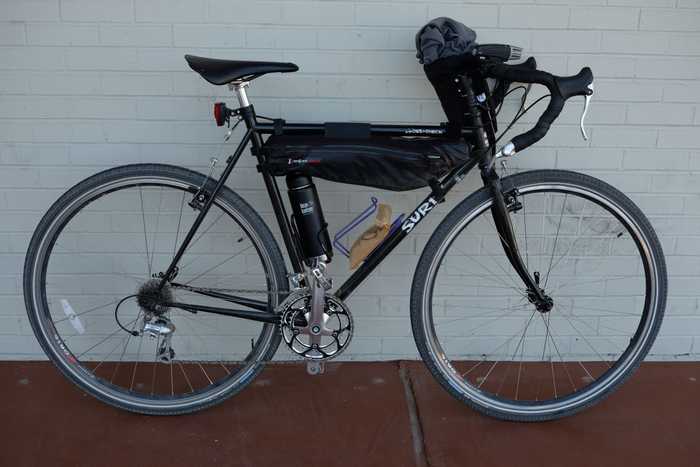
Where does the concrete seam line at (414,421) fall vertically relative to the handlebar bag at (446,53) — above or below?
below

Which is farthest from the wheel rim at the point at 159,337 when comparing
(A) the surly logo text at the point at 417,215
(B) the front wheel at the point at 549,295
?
(B) the front wheel at the point at 549,295

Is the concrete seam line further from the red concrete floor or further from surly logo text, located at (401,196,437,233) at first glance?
surly logo text, located at (401,196,437,233)

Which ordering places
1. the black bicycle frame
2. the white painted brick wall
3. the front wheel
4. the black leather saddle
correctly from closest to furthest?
the black leather saddle → the black bicycle frame → the white painted brick wall → the front wheel

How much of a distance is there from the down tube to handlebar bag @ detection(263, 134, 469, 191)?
0.13m

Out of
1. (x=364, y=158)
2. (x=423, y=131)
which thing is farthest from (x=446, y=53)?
(x=364, y=158)

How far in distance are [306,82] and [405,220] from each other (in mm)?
769

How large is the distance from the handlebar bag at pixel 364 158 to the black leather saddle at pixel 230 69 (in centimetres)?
25

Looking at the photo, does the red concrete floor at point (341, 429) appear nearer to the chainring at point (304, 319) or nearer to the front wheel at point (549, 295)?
the front wheel at point (549, 295)

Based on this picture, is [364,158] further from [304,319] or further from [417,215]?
[304,319]

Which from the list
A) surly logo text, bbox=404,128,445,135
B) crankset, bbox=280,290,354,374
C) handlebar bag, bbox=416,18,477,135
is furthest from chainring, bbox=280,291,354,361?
handlebar bag, bbox=416,18,477,135

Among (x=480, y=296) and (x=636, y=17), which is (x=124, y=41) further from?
(x=636, y=17)

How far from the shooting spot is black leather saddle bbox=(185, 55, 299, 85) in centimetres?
265

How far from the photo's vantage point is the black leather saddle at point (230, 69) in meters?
2.65

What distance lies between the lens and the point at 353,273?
10.2 ft
